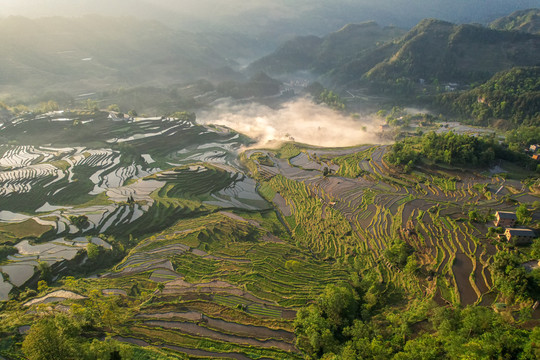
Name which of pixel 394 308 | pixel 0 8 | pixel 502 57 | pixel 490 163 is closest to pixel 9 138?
pixel 394 308

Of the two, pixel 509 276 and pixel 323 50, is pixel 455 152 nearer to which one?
pixel 509 276

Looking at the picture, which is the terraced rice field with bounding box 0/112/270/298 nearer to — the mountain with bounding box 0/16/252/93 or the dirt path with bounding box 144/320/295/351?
the dirt path with bounding box 144/320/295/351

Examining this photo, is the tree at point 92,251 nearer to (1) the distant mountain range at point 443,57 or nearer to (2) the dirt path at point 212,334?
(2) the dirt path at point 212,334

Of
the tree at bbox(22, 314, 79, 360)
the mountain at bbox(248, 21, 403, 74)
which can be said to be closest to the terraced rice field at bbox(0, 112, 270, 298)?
the tree at bbox(22, 314, 79, 360)

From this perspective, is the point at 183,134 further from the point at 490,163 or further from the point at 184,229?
the point at 490,163

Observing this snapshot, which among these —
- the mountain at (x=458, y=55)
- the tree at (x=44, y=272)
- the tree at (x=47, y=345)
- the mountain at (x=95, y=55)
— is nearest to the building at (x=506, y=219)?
the tree at (x=47, y=345)

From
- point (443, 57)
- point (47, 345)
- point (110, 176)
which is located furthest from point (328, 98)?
point (47, 345)

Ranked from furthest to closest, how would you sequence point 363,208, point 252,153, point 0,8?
point 0,8 → point 252,153 → point 363,208
